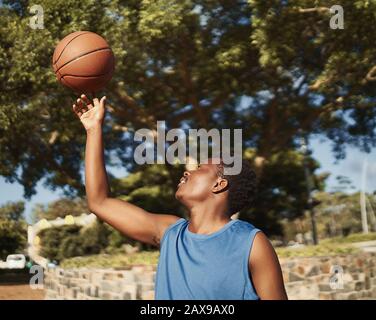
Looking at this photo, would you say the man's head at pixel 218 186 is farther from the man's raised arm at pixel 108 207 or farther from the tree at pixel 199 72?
the tree at pixel 199 72

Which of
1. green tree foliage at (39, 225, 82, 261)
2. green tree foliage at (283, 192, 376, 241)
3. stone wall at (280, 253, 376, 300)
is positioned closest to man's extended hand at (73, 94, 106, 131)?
stone wall at (280, 253, 376, 300)

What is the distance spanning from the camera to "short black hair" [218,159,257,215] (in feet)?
8.18

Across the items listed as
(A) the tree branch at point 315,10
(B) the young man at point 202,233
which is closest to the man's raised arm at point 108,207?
(B) the young man at point 202,233

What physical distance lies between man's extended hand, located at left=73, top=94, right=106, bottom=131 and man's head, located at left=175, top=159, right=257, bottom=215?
504 millimetres

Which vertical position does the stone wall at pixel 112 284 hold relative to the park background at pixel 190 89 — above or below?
below

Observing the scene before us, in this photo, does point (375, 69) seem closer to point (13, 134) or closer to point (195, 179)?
point (13, 134)

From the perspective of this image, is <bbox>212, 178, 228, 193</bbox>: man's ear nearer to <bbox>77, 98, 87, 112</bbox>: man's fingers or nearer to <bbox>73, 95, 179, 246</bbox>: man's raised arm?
<bbox>73, 95, 179, 246</bbox>: man's raised arm

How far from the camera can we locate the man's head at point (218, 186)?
8.12 ft

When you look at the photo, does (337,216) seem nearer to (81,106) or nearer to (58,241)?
(58,241)

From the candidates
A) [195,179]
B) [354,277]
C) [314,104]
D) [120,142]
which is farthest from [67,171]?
[195,179]

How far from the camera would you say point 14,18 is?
14.6 meters

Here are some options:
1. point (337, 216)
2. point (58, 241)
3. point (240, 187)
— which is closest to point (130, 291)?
point (240, 187)
